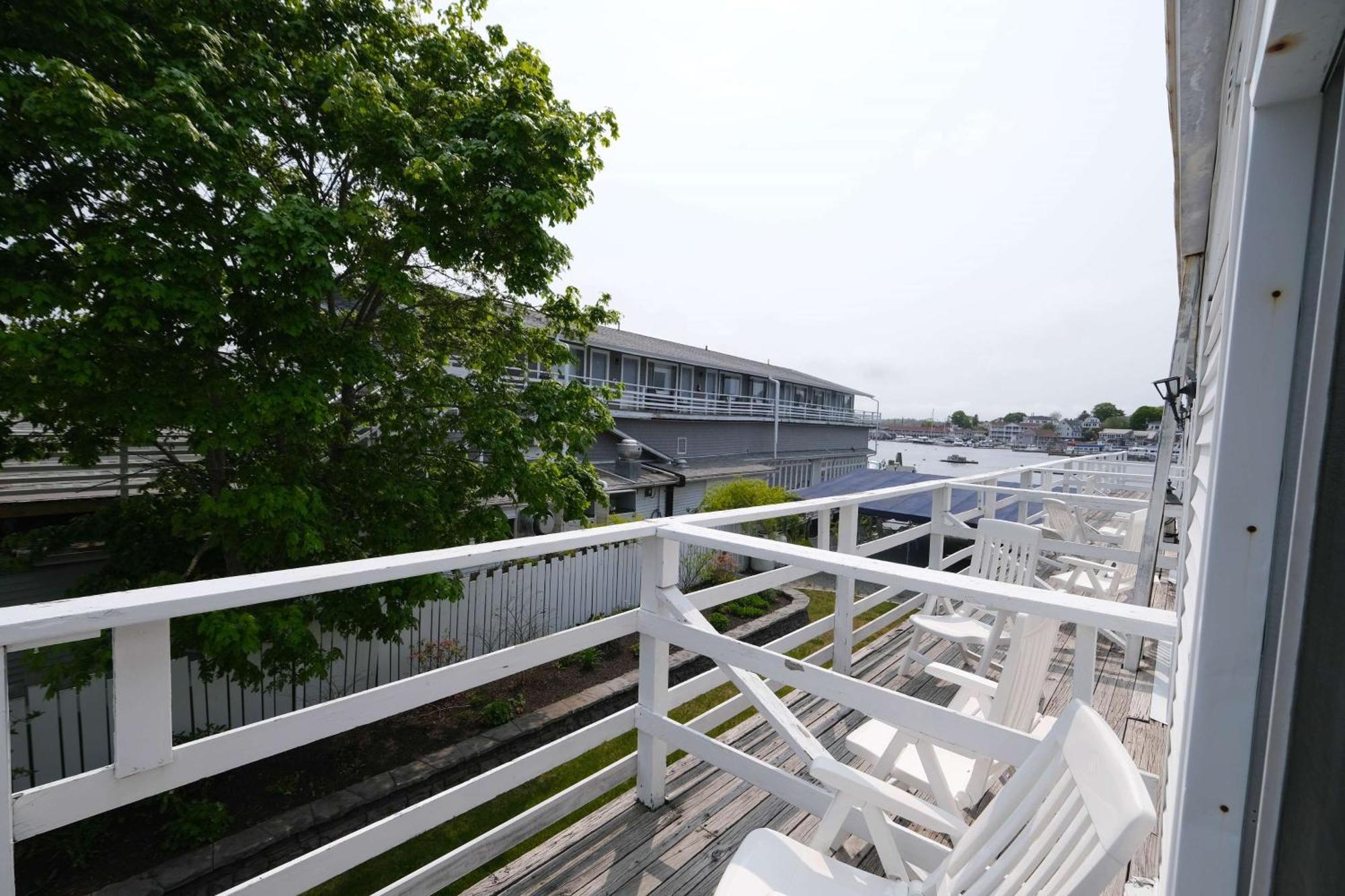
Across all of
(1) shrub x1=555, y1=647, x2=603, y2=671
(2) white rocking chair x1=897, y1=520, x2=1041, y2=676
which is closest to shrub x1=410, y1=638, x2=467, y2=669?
(1) shrub x1=555, y1=647, x2=603, y2=671

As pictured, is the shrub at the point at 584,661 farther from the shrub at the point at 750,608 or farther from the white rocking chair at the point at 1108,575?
the white rocking chair at the point at 1108,575

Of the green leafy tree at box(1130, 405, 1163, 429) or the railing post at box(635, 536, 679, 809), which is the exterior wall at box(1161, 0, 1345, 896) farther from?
the green leafy tree at box(1130, 405, 1163, 429)

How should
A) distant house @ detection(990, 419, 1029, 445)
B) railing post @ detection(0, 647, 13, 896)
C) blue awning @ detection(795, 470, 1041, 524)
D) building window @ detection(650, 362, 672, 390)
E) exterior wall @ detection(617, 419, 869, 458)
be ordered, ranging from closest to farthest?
railing post @ detection(0, 647, 13, 896), blue awning @ detection(795, 470, 1041, 524), exterior wall @ detection(617, 419, 869, 458), building window @ detection(650, 362, 672, 390), distant house @ detection(990, 419, 1029, 445)

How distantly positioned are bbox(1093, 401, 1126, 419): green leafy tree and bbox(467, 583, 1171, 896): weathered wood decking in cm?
4549

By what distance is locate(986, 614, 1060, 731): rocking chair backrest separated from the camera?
223 cm

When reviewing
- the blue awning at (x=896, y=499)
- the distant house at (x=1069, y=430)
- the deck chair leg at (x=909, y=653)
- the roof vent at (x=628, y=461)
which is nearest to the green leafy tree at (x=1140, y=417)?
the distant house at (x=1069, y=430)

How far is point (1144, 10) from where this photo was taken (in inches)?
87.3

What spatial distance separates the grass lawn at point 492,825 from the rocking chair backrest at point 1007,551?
4.71 ft

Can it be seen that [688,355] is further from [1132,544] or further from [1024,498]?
[1132,544]

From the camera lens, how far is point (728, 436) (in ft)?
75.8

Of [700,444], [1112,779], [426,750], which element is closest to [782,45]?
[1112,779]

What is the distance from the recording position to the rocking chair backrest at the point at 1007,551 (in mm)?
3820

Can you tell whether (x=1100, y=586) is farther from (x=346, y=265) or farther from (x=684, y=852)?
(x=346, y=265)

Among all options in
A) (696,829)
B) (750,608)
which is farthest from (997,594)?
(750,608)
